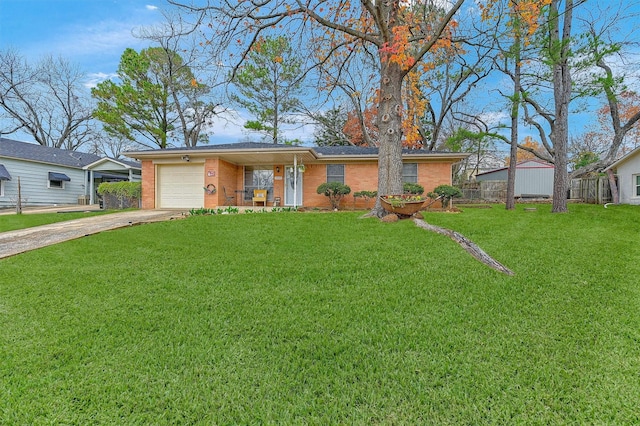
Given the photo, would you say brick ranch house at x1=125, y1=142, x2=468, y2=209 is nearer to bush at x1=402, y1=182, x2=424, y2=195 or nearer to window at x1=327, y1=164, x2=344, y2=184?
window at x1=327, y1=164, x2=344, y2=184

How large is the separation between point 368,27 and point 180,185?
31.6ft

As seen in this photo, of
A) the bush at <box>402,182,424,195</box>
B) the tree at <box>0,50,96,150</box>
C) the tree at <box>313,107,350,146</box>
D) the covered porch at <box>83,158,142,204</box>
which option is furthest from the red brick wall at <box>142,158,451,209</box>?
the tree at <box>0,50,96,150</box>

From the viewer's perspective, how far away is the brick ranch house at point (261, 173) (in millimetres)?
12500

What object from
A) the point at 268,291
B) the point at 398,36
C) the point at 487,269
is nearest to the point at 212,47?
the point at 398,36

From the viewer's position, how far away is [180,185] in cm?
1312

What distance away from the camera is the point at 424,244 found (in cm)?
515

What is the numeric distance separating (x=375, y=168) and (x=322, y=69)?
5365 millimetres

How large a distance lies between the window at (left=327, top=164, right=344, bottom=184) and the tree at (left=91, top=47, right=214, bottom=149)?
10.7 metres

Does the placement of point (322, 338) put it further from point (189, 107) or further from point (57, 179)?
point (189, 107)

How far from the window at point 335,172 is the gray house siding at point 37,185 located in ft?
49.5

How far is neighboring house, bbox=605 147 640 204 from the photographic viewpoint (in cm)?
1308

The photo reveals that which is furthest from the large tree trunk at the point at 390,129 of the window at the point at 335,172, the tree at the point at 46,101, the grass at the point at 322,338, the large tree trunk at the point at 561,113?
the tree at the point at 46,101

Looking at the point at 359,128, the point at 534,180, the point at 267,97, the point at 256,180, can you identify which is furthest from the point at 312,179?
the point at 534,180

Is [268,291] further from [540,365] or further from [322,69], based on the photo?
[322,69]
